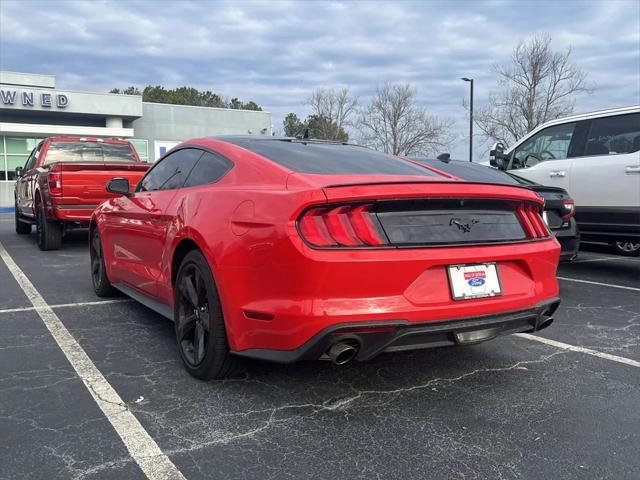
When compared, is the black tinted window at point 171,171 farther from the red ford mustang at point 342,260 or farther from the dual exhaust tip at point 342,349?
the dual exhaust tip at point 342,349

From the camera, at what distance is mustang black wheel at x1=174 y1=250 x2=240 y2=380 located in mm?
3160

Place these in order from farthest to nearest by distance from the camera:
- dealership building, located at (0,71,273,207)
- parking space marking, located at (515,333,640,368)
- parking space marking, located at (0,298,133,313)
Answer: dealership building, located at (0,71,273,207) < parking space marking, located at (0,298,133,313) < parking space marking, located at (515,333,640,368)

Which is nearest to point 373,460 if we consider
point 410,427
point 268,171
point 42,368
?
point 410,427

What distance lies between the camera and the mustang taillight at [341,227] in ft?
8.94

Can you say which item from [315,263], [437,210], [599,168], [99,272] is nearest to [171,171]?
[99,272]

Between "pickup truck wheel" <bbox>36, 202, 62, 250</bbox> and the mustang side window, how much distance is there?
23.2 ft

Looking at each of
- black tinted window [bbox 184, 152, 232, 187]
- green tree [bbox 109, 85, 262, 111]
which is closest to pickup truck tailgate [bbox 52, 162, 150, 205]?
black tinted window [bbox 184, 152, 232, 187]

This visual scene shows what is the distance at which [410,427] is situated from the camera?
9.16 ft

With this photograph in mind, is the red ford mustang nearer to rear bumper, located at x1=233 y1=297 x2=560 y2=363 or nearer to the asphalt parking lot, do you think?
rear bumper, located at x1=233 y1=297 x2=560 y2=363

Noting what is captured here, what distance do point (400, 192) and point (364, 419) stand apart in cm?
116

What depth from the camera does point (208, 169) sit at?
3.74 meters

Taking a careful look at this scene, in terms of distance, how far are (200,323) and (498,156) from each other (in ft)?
20.4

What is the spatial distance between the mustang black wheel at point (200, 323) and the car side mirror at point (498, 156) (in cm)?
604

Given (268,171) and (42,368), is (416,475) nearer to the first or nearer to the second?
(268,171)
